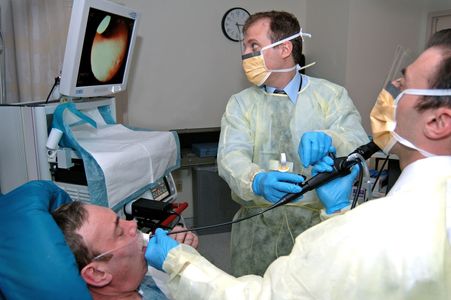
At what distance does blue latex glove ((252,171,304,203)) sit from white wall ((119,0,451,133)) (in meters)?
2.00

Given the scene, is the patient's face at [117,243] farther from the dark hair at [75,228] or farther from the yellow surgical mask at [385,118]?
the yellow surgical mask at [385,118]

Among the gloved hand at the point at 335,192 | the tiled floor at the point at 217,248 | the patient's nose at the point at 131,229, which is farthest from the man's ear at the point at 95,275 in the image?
the tiled floor at the point at 217,248

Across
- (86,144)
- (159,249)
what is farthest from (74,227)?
(86,144)

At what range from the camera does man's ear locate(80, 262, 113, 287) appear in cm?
103

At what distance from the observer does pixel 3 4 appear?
2.16 meters

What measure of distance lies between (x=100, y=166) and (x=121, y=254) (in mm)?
419

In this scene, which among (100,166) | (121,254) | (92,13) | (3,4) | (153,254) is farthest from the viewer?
(3,4)

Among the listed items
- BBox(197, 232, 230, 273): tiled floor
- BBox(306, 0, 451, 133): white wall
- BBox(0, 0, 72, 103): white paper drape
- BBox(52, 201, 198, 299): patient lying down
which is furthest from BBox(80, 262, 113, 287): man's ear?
BBox(306, 0, 451, 133): white wall

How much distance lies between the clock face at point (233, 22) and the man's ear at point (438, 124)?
271cm

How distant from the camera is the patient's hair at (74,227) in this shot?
1.02m

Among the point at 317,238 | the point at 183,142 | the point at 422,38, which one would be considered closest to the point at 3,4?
Result: the point at 183,142

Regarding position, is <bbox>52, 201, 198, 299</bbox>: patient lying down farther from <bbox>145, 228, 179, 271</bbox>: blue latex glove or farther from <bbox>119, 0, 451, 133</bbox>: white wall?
<bbox>119, 0, 451, 133</bbox>: white wall

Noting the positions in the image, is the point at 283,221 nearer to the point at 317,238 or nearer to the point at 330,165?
the point at 330,165

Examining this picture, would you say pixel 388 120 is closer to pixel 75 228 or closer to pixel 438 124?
pixel 438 124
